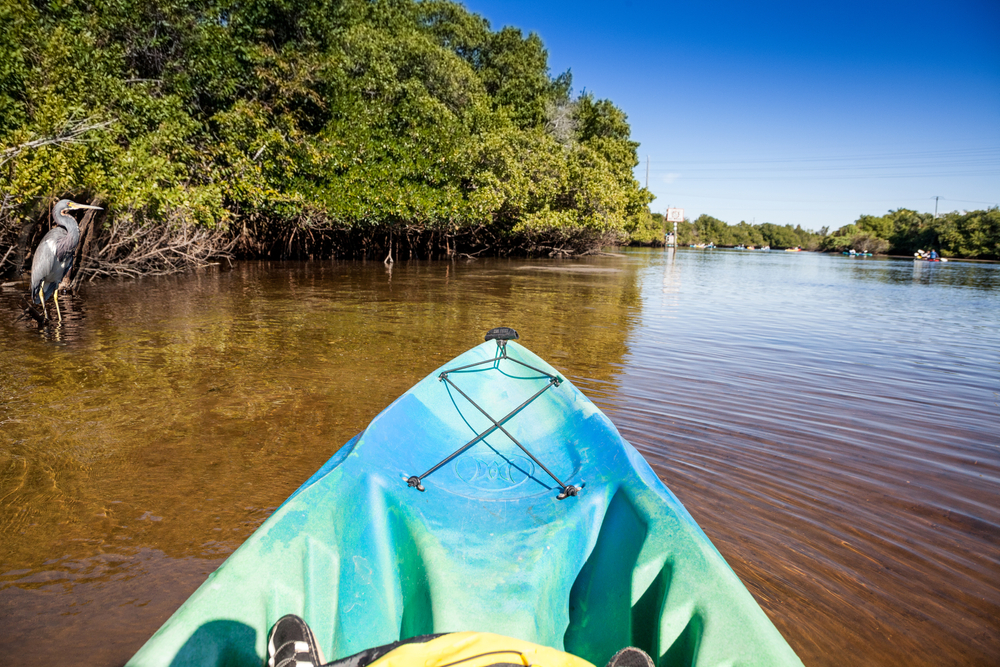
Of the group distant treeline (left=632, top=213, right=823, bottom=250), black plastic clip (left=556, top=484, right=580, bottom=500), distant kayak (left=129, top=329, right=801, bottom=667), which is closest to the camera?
distant kayak (left=129, top=329, right=801, bottom=667)

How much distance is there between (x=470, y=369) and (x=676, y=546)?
6.79ft

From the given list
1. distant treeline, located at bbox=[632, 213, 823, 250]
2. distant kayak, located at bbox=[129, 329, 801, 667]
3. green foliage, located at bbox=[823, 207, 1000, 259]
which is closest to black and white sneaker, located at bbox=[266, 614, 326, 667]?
distant kayak, located at bbox=[129, 329, 801, 667]

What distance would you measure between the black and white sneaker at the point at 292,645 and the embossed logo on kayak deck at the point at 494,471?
4.38ft

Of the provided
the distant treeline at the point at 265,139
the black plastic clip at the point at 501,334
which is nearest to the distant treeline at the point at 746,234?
the distant treeline at the point at 265,139

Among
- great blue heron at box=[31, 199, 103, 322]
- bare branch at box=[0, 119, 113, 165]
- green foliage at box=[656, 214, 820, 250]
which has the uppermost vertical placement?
green foliage at box=[656, 214, 820, 250]

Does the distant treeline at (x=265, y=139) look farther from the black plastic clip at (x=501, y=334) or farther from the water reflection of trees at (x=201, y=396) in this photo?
the black plastic clip at (x=501, y=334)

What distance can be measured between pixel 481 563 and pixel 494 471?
80cm

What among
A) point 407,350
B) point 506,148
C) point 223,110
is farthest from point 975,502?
point 506,148

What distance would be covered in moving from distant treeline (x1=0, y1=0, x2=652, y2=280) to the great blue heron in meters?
1.59

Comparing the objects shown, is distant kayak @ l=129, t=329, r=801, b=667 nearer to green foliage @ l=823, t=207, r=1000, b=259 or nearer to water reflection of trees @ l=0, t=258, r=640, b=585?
water reflection of trees @ l=0, t=258, r=640, b=585

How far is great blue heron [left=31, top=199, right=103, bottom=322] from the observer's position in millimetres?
7133

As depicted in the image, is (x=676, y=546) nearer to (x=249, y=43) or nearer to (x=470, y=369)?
(x=470, y=369)

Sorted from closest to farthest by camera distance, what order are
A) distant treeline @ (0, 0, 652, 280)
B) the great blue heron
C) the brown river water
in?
the brown river water
the great blue heron
distant treeline @ (0, 0, 652, 280)

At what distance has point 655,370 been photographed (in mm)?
6172
